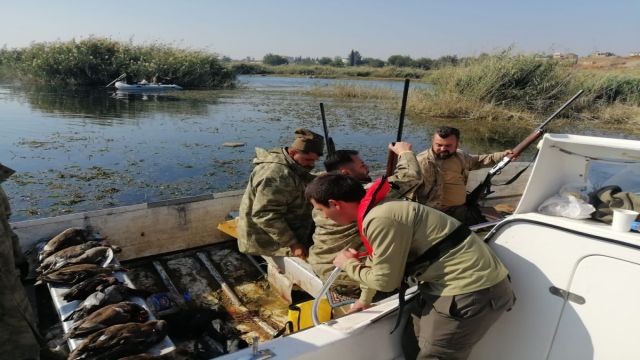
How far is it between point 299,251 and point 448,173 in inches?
74.6

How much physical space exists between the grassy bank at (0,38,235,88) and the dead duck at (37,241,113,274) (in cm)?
2956

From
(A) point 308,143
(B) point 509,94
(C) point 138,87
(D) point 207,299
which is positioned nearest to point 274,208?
(A) point 308,143

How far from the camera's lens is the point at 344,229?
123 inches

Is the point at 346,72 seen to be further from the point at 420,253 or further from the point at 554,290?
the point at 420,253

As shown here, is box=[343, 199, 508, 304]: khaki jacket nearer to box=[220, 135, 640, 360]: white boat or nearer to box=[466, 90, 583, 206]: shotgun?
box=[220, 135, 640, 360]: white boat

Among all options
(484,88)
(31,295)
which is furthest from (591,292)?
(484,88)

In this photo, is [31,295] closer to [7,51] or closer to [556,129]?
[556,129]

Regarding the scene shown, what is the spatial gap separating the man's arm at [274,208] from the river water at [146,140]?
5764mm

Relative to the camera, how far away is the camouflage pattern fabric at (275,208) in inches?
145

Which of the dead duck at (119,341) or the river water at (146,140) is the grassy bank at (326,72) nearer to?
the river water at (146,140)

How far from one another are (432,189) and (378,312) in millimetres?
2090

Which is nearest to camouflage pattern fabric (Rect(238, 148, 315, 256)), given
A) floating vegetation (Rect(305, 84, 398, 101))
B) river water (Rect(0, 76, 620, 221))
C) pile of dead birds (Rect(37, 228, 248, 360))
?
pile of dead birds (Rect(37, 228, 248, 360))

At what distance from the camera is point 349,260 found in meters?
2.46

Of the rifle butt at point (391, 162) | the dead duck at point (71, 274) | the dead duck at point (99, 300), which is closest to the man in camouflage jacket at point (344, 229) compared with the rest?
the rifle butt at point (391, 162)
